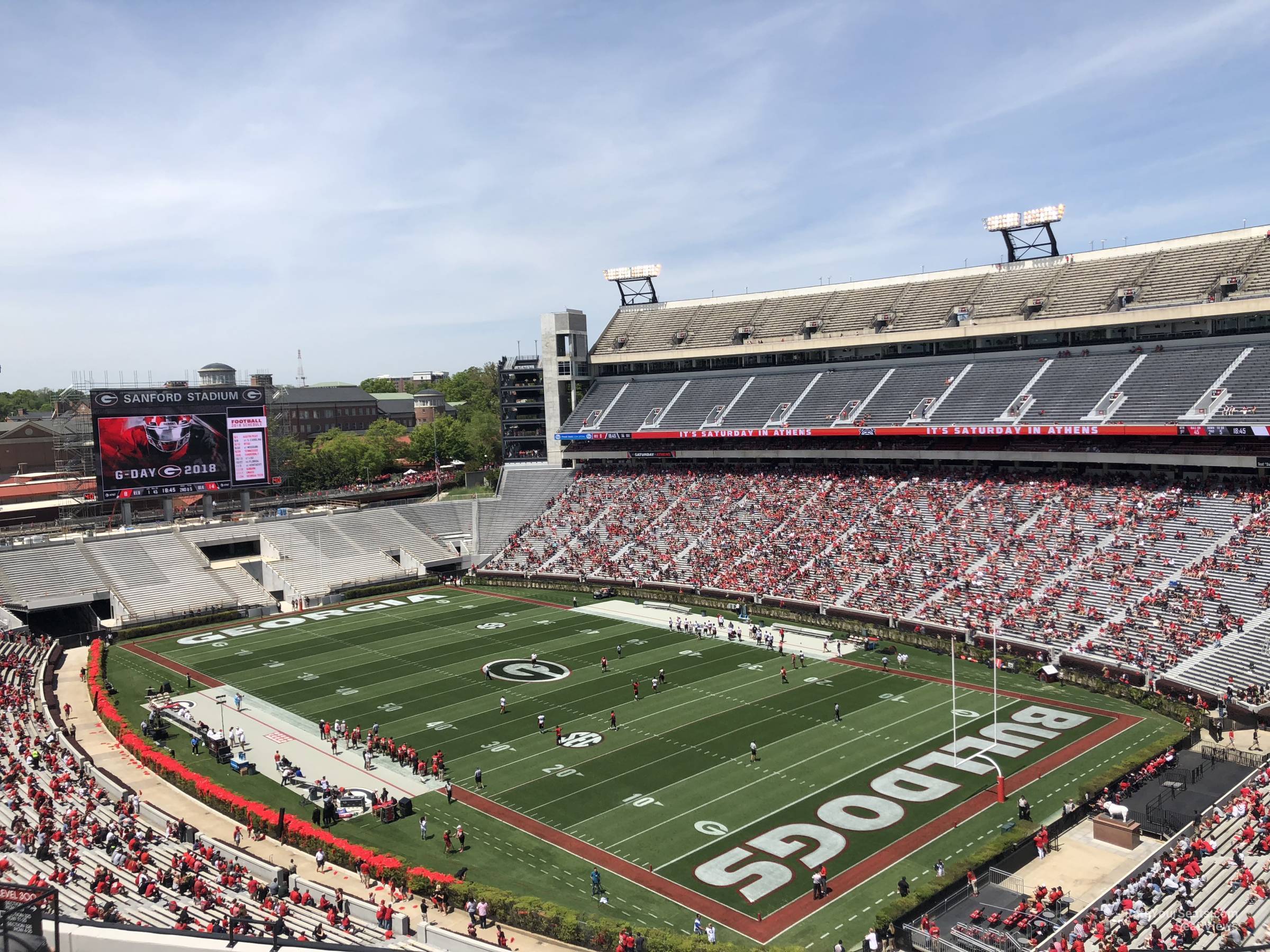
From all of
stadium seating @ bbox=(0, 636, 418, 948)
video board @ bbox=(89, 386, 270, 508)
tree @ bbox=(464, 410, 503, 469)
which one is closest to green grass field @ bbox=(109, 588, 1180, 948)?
stadium seating @ bbox=(0, 636, 418, 948)

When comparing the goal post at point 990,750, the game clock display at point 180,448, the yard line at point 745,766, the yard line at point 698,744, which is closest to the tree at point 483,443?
the game clock display at point 180,448

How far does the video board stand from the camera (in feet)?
203

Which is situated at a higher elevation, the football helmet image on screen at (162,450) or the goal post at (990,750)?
the football helmet image on screen at (162,450)

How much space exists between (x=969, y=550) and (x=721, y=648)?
1525 centimetres

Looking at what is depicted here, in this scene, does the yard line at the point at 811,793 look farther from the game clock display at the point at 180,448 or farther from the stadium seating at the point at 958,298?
the game clock display at the point at 180,448

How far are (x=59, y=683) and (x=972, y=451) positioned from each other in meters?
52.3

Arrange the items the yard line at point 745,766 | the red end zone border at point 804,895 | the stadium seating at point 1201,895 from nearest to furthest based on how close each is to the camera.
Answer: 1. the stadium seating at point 1201,895
2. the red end zone border at point 804,895
3. the yard line at point 745,766

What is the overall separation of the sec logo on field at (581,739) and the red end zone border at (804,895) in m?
4.90

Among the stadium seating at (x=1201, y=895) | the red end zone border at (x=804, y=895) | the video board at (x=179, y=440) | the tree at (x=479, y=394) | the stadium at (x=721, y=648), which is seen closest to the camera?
the stadium seating at (x=1201, y=895)

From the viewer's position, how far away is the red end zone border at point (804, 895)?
24.6 meters

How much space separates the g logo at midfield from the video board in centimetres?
2900

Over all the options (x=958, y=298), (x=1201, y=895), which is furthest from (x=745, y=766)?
(x=958, y=298)

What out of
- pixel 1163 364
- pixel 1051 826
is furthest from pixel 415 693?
pixel 1163 364

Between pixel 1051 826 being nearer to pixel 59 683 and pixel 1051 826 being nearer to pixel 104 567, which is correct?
pixel 59 683
